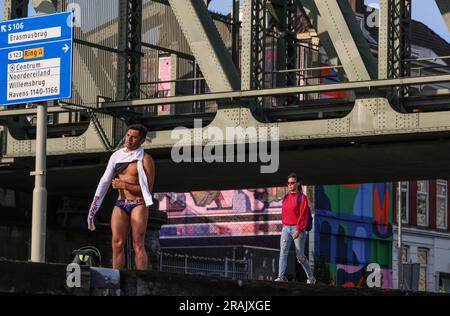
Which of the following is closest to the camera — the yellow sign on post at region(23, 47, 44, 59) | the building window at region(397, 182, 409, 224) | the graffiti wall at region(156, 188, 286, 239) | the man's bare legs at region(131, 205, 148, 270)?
the man's bare legs at region(131, 205, 148, 270)

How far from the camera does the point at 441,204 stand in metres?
73.5

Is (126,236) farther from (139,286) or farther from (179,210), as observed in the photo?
(179,210)

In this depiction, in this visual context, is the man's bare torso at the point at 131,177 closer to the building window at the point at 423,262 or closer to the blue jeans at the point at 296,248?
the blue jeans at the point at 296,248

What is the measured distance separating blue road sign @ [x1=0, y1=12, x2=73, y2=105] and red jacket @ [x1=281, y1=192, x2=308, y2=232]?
3.64 m

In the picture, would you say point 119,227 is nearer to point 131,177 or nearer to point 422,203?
point 131,177

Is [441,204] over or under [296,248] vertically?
over

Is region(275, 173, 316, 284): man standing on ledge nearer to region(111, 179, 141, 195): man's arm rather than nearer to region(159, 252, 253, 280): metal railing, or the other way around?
region(111, 179, 141, 195): man's arm

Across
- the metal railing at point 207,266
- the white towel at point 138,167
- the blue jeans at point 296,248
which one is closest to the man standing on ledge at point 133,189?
the white towel at point 138,167

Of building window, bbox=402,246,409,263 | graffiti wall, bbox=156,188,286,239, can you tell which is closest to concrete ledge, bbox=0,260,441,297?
graffiti wall, bbox=156,188,286,239

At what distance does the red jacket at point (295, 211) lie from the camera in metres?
21.6

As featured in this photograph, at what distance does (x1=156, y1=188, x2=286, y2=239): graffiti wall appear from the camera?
64625 mm

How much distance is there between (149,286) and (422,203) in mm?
58134

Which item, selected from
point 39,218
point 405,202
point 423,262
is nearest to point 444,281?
point 423,262

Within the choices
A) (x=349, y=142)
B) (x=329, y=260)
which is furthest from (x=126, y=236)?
(x=329, y=260)
